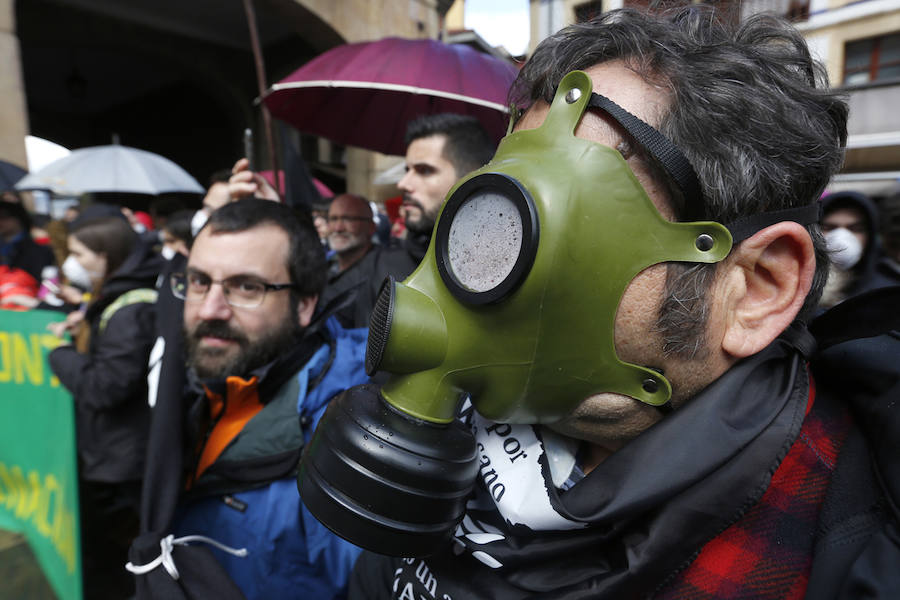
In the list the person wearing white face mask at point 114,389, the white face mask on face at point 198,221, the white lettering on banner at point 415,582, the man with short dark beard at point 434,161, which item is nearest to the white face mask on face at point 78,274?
the person wearing white face mask at point 114,389

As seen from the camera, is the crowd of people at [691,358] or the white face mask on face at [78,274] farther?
the white face mask on face at [78,274]

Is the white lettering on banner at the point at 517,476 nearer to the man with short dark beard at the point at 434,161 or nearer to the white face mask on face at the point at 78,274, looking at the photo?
the man with short dark beard at the point at 434,161

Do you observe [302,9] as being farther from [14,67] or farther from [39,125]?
[39,125]

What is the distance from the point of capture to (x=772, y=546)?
2.67 ft

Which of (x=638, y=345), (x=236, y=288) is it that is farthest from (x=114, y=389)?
(x=638, y=345)

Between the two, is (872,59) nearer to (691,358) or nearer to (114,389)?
(691,358)

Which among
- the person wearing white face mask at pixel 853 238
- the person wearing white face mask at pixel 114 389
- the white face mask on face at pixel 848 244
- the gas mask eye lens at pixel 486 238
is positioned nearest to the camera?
the gas mask eye lens at pixel 486 238

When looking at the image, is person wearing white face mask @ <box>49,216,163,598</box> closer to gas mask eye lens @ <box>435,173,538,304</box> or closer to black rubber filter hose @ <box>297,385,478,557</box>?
black rubber filter hose @ <box>297,385,478,557</box>

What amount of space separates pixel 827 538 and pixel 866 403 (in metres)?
0.23

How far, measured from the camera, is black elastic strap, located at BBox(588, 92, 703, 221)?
0.81 metres

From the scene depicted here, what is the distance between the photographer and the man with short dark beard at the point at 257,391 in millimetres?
1709

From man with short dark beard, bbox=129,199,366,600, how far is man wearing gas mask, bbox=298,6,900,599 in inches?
35.8

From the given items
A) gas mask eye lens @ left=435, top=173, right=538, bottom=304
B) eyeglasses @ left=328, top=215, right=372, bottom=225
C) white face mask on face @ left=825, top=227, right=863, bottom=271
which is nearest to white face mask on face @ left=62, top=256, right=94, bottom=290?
eyeglasses @ left=328, top=215, right=372, bottom=225

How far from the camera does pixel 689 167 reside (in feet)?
2.67
